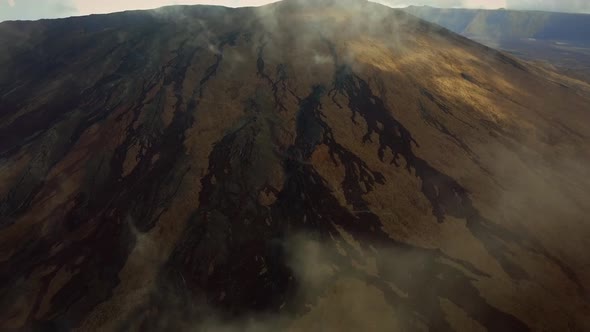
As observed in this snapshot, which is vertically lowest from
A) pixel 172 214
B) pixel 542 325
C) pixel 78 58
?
pixel 542 325

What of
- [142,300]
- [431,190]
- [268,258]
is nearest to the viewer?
[142,300]

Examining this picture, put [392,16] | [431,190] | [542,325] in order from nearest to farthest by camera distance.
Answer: [542,325] → [431,190] → [392,16]

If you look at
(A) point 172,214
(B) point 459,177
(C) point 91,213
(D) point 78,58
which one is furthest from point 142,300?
(D) point 78,58

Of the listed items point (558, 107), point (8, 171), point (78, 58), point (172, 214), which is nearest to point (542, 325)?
point (172, 214)

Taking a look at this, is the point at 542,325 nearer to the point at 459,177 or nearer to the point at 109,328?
the point at 459,177

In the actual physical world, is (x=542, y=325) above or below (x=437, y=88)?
below

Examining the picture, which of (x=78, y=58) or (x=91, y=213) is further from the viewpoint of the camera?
(x=78, y=58)
